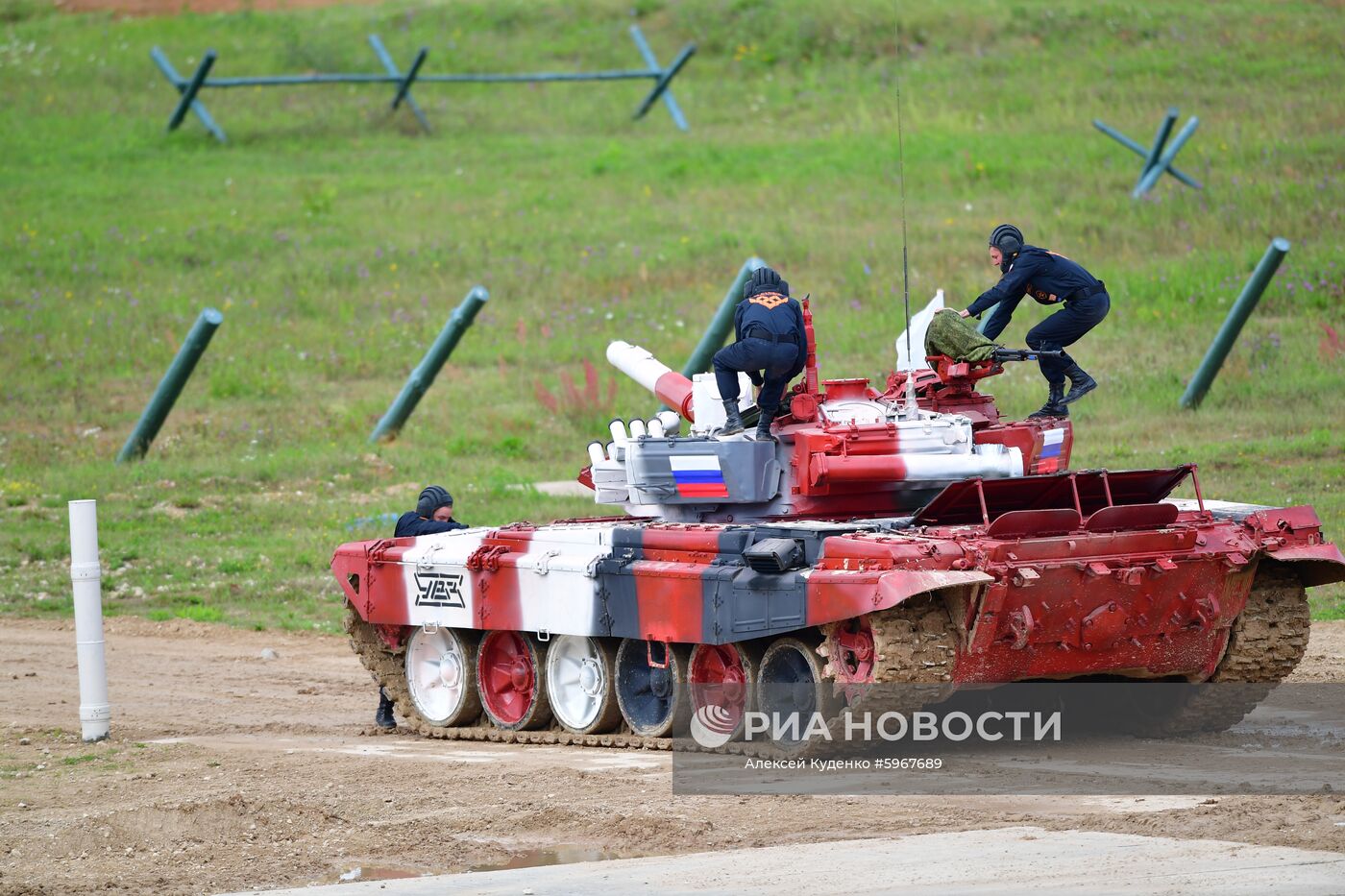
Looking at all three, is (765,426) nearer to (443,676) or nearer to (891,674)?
(891,674)

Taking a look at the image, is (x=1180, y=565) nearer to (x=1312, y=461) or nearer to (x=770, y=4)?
(x=1312, y=461)

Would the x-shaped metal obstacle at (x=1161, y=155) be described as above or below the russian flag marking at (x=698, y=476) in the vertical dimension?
above

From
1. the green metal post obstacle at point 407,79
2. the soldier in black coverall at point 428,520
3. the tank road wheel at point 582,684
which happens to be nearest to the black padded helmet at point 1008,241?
the tank road wheel at point 582,684

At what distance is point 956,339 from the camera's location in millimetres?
13289

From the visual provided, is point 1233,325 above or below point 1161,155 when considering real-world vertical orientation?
below

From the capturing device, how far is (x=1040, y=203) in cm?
3031

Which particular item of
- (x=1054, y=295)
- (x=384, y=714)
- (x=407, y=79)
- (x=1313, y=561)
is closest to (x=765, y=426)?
(x=1054, y=295)

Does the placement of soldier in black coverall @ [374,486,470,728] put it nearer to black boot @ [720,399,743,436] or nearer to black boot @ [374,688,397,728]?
black boot @ [374,688,397,728]

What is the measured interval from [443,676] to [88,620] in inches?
116

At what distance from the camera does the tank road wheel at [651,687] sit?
13133 millimetres

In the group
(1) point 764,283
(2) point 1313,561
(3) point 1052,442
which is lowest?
(2) point 1313,561

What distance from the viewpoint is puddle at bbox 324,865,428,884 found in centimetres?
912

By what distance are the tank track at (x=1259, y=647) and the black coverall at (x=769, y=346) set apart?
10.8 feet

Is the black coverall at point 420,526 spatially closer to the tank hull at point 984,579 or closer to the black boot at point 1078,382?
the tank hull at point 984,579
